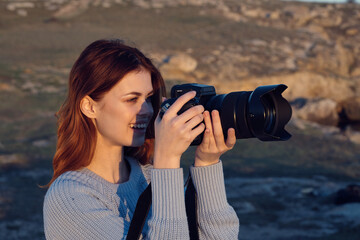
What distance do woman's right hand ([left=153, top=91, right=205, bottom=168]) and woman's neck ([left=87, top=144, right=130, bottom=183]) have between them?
0.44 metres

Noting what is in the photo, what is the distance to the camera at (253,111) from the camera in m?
1.78

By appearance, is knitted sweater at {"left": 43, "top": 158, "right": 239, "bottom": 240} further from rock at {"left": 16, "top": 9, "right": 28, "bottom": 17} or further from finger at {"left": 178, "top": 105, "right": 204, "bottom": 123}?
rock at {"left": 16, "top": 9, "right": 28, "bottom": 17}

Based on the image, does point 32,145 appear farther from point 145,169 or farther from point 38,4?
point 38,4

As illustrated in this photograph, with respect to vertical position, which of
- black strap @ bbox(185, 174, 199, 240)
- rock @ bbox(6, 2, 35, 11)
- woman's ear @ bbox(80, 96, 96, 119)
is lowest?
rock @ bbox(6, 2, 35, 11)

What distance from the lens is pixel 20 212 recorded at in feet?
19.2

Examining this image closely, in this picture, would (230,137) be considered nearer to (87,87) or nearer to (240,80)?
(87,87)

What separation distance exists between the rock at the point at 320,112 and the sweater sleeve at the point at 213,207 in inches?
443

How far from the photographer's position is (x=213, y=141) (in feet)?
5.97

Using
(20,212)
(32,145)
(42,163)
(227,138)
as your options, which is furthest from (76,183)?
(32,145)

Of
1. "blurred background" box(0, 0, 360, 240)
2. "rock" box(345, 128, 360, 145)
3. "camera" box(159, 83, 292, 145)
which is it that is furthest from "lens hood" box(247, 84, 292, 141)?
"rock" box(345, 128, 360, 145)

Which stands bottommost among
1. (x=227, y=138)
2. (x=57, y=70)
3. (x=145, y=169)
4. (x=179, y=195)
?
(x=57, y=70)

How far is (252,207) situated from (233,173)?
1.39 meters

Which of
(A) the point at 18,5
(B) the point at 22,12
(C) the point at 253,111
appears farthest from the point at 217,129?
(A) the point at 18,5

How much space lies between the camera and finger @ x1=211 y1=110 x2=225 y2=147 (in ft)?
5.75
